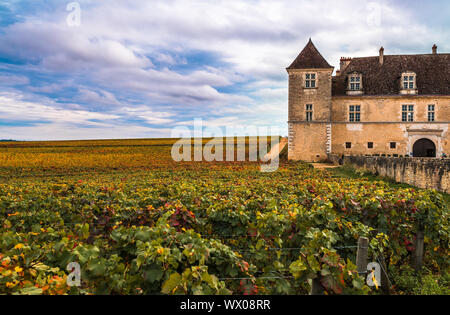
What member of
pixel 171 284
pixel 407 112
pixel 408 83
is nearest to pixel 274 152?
pixel 407 112

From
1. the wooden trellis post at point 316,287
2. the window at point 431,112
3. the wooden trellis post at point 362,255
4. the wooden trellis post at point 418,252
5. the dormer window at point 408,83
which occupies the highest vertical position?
the dormer window at point 408,83

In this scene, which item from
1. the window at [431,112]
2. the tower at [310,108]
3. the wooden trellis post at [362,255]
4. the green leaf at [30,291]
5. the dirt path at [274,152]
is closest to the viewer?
the green leaf at [30,291]

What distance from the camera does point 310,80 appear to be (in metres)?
32.1

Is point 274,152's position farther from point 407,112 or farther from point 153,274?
point 153,274

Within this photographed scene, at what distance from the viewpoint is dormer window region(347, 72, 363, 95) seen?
107 feet

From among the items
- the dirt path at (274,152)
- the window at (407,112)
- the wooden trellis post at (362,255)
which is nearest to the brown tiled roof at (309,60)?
the window at (407,112)

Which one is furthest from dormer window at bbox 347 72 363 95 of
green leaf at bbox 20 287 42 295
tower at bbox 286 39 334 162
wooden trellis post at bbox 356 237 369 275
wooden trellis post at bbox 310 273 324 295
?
green leaf at bbox 20 287 42 295

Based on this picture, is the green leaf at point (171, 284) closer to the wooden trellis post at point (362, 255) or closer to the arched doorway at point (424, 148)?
the wooden trellis post at point (362, 255)

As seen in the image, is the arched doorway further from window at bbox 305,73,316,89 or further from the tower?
window at bbox 305,73,316,89

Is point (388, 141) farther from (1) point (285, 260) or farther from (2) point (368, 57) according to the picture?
(1) point (285, 260)

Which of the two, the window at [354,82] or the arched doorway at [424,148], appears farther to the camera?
the window at [354,82]

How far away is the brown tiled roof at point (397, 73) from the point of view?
104ft

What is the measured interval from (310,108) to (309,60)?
563 centimetres
